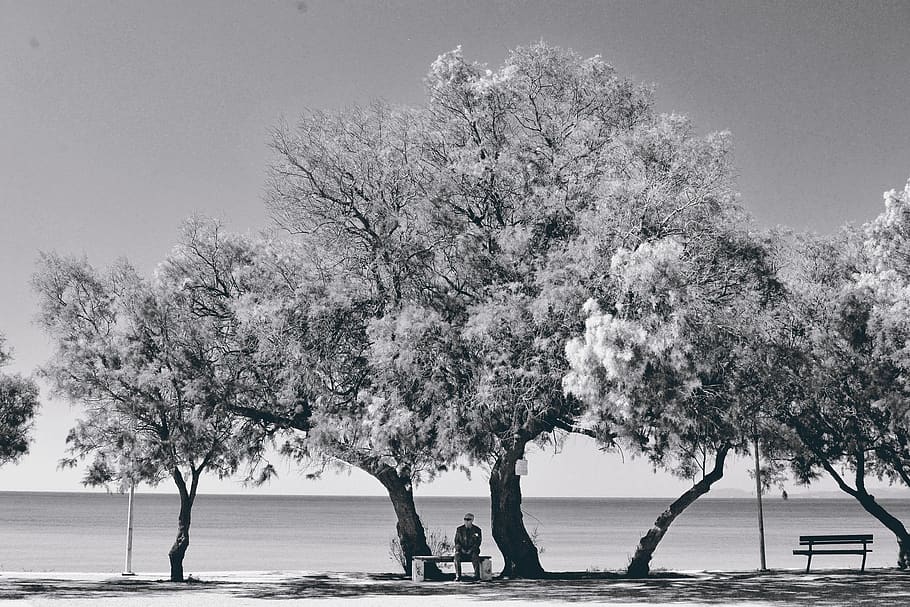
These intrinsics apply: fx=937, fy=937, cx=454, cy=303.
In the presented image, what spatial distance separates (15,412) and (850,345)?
17.9 meters

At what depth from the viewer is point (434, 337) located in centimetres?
1666

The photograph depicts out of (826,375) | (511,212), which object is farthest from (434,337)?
(826,375)

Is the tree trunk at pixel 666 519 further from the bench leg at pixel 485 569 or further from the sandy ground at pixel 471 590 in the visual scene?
the bench leg at pixel 485 569

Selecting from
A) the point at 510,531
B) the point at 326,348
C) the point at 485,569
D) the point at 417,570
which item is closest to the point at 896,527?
the point at 510,531

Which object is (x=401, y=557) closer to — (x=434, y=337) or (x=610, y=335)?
(x=434, y=337)

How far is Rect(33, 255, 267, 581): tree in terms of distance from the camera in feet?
62.6

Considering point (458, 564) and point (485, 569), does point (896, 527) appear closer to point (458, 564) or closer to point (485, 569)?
point (485, 569)

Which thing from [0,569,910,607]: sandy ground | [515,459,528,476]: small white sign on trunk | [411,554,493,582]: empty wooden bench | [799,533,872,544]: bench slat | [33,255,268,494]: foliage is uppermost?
Answer: [33,255,268,494]: foliage

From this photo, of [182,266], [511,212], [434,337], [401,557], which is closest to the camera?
[434,337]

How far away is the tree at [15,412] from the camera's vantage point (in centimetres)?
2008

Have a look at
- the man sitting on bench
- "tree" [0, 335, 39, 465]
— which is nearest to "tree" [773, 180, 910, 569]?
the man sitting on bench

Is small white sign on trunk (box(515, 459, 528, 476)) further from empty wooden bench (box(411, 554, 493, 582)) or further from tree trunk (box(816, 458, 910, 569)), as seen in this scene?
tree trunk (box(816, 458, 910, 569))

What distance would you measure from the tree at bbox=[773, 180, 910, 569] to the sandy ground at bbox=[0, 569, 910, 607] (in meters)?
2.89

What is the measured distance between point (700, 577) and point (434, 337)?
8911mm
